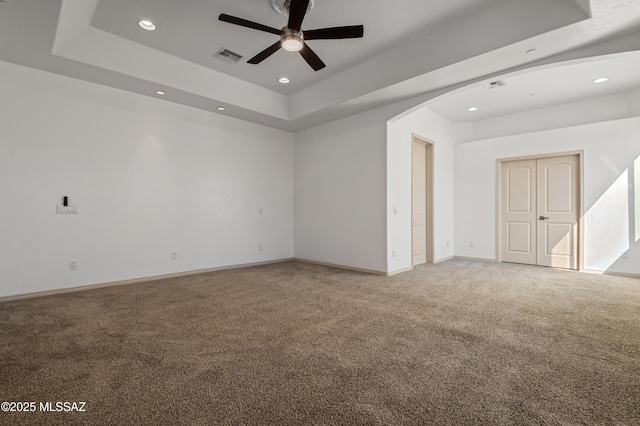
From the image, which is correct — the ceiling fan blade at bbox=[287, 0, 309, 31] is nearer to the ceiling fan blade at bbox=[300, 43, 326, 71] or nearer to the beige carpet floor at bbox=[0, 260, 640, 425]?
the ceiling fan blade at bbox=[300, 43, 326, 71]

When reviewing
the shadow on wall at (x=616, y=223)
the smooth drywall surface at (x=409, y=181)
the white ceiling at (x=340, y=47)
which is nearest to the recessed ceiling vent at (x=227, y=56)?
the white ceiling at (x=340, y=47)

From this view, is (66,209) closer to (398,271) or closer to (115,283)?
(115,283)

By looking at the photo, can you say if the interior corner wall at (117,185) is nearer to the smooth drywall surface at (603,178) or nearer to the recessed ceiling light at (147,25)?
the recessed ceiling light at (147,25)

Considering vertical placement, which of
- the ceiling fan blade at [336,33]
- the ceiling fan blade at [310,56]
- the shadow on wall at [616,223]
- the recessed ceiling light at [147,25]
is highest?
the recessed ceiling light at [147,25]

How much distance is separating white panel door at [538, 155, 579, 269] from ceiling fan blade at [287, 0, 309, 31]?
5.72m

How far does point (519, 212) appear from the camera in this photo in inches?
242

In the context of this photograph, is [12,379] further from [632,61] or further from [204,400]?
[632,61]

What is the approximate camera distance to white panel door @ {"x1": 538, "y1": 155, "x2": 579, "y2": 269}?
552 cm

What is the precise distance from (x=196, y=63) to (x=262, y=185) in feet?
8.31

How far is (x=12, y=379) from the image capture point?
1.86 metres

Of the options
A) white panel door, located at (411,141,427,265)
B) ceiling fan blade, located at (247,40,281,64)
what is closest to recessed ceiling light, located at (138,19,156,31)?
ceiling fan blade, located at (247,40,281,64)

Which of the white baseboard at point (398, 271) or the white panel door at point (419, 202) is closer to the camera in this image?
the white baseboard at point (398, 271)

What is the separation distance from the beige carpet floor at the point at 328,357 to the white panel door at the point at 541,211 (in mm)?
1929

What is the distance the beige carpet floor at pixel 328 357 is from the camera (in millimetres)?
1573
